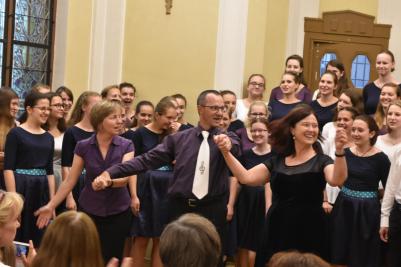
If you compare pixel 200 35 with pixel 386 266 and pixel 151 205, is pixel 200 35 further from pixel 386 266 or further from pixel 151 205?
pixel 386 266

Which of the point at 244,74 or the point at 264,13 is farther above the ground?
the point at 264,13

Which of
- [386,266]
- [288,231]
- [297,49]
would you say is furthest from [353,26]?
[288,231]

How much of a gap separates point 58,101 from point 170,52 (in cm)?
268

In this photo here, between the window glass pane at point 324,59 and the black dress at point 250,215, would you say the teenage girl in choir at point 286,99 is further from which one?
the window glass pane at point 324,59

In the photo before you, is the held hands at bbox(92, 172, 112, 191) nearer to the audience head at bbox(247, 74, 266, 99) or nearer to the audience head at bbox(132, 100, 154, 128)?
the audience head at bbox(132, 100, 154, 128)

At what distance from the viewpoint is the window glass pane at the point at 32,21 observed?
9016 millimetres

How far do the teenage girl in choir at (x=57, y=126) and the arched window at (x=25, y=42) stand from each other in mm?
2398

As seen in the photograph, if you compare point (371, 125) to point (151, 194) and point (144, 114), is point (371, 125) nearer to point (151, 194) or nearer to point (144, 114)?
point (151, 194)

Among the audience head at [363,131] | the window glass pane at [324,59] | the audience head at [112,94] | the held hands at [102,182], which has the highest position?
the window glass pane at [324,59]

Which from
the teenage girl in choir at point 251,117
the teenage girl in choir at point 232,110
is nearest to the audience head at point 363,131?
the teenage girl in choir at point 251,117

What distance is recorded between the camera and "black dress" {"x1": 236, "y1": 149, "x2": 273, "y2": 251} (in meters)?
6.59

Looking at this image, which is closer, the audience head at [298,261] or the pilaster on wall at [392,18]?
the audience head at [298,261]

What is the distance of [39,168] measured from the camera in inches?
239

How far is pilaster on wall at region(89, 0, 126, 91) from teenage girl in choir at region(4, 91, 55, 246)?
9.47ft
